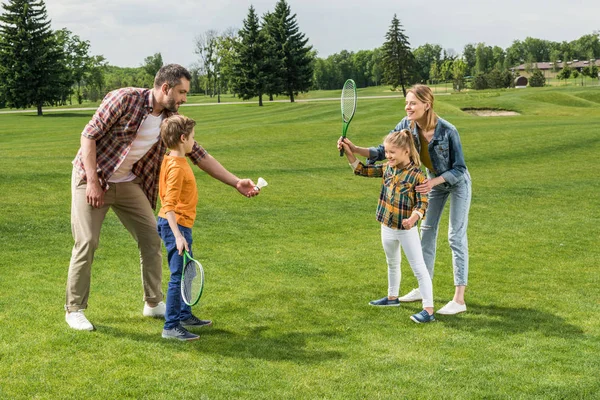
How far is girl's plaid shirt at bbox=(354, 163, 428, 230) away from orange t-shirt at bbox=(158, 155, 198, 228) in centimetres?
201

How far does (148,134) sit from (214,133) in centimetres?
2054

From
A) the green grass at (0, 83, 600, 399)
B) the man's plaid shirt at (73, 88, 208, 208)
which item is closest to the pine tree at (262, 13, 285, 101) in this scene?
the green grass at (0, 83, 600, 399)

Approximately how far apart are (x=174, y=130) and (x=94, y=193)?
101 centimetres

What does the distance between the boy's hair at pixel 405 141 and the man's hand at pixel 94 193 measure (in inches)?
114

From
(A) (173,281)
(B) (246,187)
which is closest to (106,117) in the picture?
(B) (246,187)

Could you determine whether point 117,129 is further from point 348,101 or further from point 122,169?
point 348,101

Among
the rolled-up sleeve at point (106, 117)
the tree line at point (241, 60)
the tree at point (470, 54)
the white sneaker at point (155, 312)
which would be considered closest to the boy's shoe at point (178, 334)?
the white sneaker at point (155, 312)

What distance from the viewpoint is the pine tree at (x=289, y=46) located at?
7238cm

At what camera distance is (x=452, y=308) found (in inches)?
274

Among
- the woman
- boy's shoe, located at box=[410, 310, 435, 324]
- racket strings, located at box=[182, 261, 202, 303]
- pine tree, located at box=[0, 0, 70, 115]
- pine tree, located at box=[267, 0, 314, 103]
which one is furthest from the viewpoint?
pine tree, located at box=[267, 0, 314, 103]

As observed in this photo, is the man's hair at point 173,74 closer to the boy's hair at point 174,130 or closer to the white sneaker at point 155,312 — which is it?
the boy's hair at point 174,130

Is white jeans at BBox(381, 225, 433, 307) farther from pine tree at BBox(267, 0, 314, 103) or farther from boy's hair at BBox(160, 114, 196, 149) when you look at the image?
pine tree at BBox(267, 0, 314, 103)

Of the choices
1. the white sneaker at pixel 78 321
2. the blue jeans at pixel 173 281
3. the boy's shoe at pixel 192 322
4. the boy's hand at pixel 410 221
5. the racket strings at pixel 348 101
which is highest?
the racket strings at pixel 348 101

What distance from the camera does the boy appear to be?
580cm
